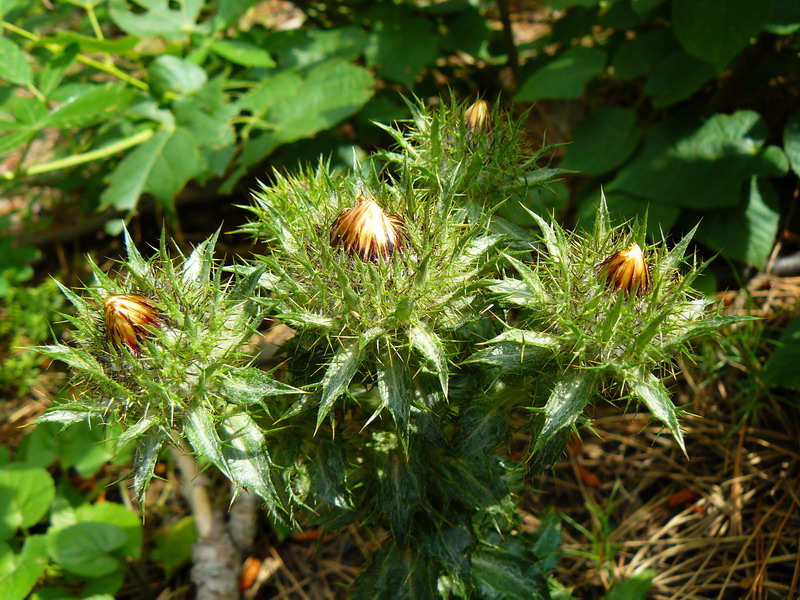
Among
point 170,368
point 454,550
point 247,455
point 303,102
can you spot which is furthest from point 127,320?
point 303,102

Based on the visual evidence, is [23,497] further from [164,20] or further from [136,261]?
[164,20]

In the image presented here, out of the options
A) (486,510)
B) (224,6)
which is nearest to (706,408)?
(486,510)

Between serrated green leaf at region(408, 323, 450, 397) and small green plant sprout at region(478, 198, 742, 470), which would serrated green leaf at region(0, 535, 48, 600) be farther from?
small green plant sprout at region(478, 198, 742, 470)

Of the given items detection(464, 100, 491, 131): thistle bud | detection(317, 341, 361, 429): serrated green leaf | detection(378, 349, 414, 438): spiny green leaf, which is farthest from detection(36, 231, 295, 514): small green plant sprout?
detection(464, 100, 491, 131): thistle bud

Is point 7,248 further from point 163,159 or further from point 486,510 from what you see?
point 486,510

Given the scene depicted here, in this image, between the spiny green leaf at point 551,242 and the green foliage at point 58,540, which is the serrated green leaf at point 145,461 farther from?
the green foliage at point 58,540
